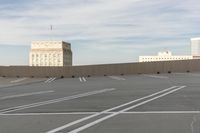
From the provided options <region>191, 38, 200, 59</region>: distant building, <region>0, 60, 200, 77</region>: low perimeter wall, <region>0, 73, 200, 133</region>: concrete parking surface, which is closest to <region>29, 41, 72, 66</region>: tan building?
<region>191, 38, 200, 59</region>: distant building

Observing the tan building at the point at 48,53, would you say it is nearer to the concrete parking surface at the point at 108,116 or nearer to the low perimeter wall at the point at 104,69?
the low perimeter wall at the point at 104,69

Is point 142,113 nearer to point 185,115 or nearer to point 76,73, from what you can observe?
point 185,115

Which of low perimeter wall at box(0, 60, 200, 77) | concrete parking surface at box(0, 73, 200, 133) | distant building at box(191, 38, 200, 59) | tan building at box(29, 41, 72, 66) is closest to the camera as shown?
concrete parking surface at box(0, 73, 200, 133)

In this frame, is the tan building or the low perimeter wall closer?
the low perimeter wall

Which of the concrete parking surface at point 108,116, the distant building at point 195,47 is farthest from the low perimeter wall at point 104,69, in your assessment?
the distant building at point 195,47

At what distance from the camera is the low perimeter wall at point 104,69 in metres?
49.4

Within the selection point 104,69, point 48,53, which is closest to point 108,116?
point 104,69

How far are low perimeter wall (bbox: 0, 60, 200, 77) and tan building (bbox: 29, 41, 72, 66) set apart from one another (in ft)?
209

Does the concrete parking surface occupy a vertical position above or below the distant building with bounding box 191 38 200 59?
below

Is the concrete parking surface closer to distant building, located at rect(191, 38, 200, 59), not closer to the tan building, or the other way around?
distant building, located at rect(191, 38, 200, 59)

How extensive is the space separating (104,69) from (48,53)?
3018 inches

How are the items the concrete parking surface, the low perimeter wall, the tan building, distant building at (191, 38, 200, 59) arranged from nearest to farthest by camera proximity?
the concrete parking surface, the low perimeter wall, distant building at (191, 38, 200, 59), the tan building

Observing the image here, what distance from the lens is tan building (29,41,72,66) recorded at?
126312 millimetres

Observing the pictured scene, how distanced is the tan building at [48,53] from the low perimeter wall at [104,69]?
6373 cm
